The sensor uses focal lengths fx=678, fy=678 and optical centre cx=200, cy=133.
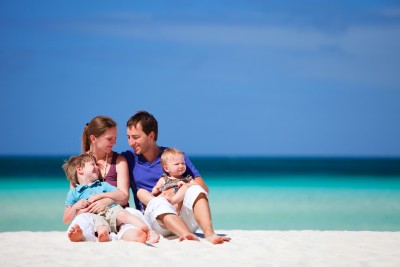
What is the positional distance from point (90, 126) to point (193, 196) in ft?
3.93

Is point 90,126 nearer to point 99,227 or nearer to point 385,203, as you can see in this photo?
point 99,227

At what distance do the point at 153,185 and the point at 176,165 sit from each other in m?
0.37

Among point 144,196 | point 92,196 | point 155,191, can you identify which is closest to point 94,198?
point 92,196

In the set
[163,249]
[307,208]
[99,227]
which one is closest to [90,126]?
[99,227]

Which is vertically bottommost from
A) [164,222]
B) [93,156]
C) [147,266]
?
[147,266]

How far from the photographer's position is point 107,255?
17.5 ft

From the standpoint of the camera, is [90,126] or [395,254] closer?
[395,254]

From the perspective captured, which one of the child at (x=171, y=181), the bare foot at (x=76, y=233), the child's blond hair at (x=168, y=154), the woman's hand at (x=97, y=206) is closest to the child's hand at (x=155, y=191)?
the child at (x=171, y=181)

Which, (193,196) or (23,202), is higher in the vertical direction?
(23,202)

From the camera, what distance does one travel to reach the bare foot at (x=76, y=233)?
5.75 meters

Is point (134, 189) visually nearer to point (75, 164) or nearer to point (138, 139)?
point (138, 139)

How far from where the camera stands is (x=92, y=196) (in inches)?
237

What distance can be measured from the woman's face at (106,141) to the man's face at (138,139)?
0.15 meters

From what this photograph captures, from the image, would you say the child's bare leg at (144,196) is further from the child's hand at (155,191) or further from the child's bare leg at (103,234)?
the child's bare leg at (103,234)
